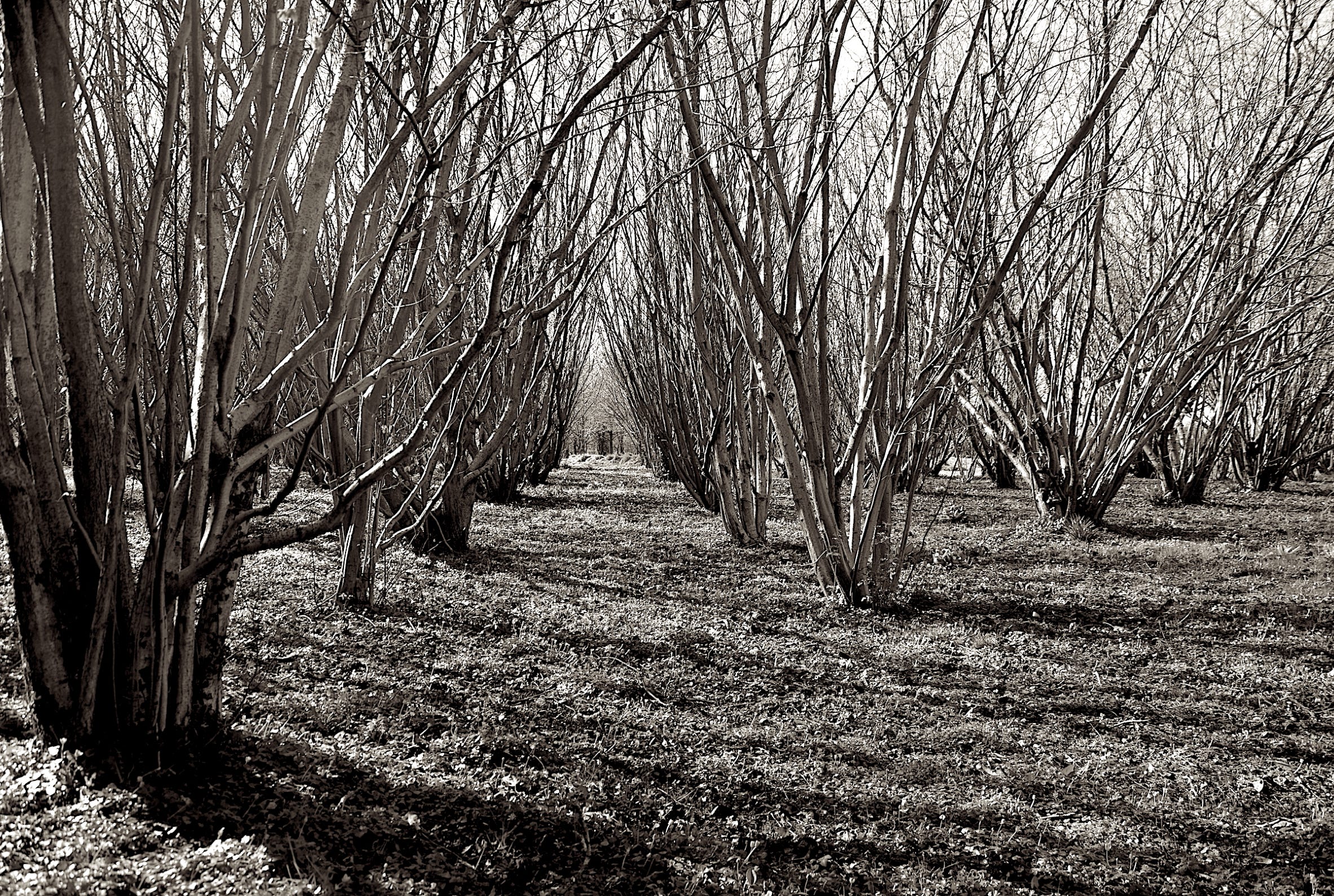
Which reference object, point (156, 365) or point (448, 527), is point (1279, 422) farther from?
point (156, 365)

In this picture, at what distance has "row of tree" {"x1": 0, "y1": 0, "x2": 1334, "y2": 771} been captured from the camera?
217cm

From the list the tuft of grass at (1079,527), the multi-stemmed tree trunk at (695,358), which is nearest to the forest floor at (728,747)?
the tuft of grass at (1079,527)

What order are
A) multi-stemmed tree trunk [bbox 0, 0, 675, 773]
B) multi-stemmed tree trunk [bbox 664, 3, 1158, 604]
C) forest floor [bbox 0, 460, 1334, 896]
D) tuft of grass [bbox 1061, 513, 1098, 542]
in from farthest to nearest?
tuft of grass [bbox 1061, 513, 1098, 542]
multi-stemmed tree trunk [bbox 664, 3, 1158, 604]
forest floor [bbox 0, 460, 1334, 896]
multi-stemmed tree trunk [bbox 0, 0, 675, 773]

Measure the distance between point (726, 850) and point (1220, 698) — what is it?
248cm

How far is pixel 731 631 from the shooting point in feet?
15.3

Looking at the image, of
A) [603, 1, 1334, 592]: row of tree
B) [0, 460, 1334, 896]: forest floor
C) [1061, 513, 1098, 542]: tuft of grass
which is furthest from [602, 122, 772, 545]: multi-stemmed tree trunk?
[1061, 513, 1098, 542]: tuft of grass

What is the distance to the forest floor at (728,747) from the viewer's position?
7.05ft

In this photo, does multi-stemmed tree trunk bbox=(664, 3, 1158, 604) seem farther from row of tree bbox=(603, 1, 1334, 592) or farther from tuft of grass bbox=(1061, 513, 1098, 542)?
tuft of grass bbox=(1061, 513, 1098, 542)

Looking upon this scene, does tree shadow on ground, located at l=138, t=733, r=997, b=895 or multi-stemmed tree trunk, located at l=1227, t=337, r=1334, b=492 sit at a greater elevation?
multi-stemmed tree trunk, located at l=1227, t=337, r=1334, b=492

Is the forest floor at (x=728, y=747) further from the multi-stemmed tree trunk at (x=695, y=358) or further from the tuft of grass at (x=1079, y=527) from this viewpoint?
the multi-stemmed tree trunk at (x=695, y=358)

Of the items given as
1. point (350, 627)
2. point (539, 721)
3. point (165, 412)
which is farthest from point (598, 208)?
point (165, 412)

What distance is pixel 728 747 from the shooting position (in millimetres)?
3107

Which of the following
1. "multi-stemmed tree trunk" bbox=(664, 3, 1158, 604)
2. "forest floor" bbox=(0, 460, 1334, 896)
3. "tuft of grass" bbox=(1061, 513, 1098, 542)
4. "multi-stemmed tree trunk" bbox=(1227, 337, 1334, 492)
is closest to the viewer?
"forest floor" bbox=(0, 460, 1334, 896)

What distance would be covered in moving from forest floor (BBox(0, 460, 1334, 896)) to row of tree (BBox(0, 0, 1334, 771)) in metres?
0.42
